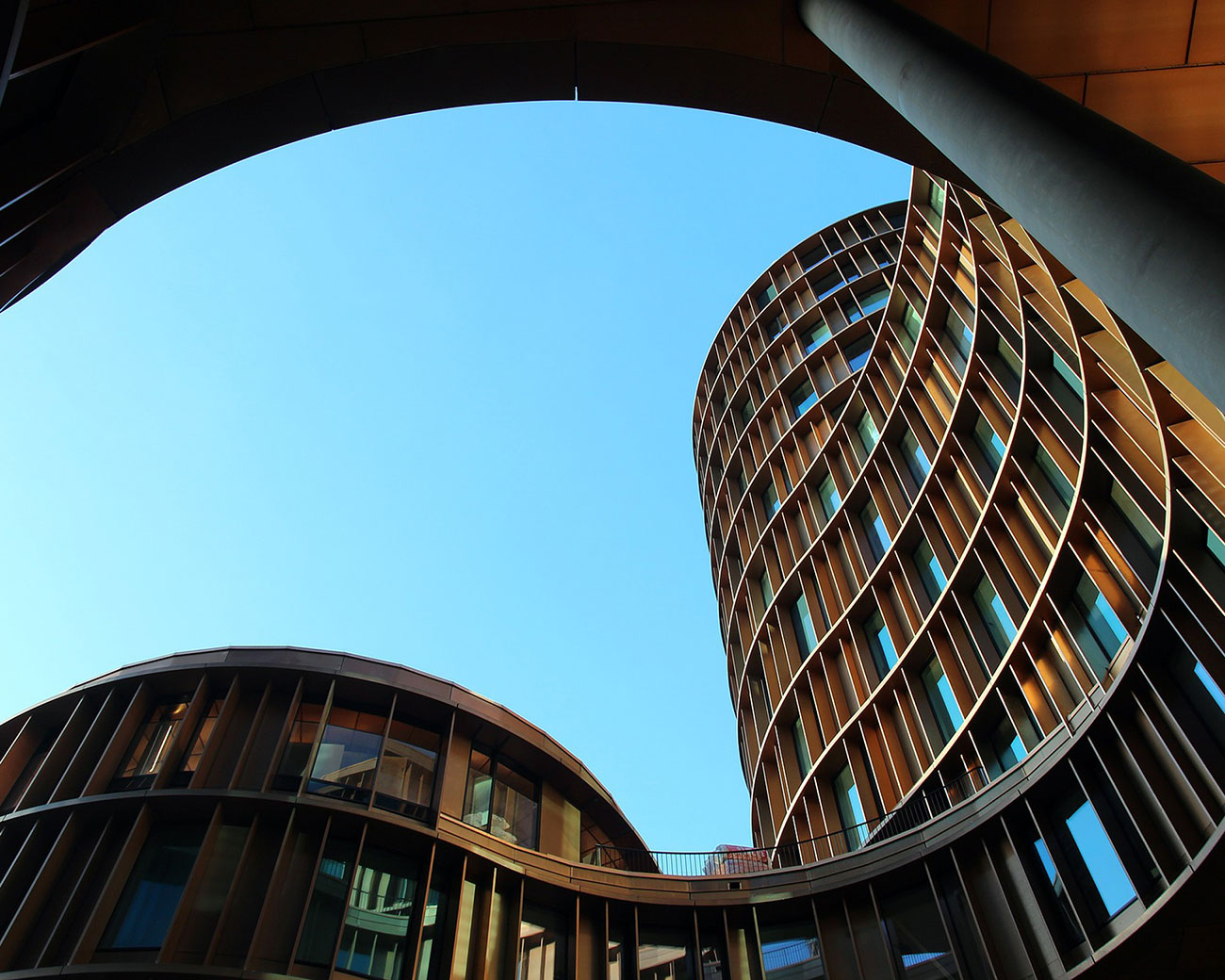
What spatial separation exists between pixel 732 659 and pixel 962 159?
34383mm

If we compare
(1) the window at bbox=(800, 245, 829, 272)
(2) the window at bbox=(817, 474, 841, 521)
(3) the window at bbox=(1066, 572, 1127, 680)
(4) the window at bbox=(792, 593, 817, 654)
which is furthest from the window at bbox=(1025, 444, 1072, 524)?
(1) the window at bbox=(800, 245, 829, 272)

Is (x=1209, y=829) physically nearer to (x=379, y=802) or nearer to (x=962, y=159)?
(x=962, y=159)

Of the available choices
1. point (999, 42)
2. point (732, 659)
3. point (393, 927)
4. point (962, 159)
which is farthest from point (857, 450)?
point (962, 159)

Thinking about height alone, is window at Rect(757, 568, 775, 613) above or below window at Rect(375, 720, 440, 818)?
above

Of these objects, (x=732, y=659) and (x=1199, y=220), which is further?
(x=732, y=659)

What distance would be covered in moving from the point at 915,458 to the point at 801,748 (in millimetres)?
10988

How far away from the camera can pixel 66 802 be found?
16828 millimetres

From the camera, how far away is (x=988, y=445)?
23188 millimetres

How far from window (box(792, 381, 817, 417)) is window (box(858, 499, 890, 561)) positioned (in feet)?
26.2

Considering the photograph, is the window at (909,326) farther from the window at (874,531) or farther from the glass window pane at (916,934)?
the glass window pane at (916,934)

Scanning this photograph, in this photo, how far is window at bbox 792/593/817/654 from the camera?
98.8 ft

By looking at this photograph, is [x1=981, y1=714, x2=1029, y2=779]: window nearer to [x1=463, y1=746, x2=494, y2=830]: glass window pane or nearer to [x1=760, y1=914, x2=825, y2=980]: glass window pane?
[x1=760, y1=914, x2=825, y2=980]: glass window pane

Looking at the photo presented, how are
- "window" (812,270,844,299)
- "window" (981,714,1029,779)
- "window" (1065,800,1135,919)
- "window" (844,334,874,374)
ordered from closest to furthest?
"window" (1065,800,1135,919) < "window" (981,714,1029,779) < "window" (844,334,874,374) < "window" (812,270,844,299)

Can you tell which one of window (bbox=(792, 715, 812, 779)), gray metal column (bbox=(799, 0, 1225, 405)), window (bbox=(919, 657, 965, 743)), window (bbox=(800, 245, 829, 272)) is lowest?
gray metal column (bbox=(799, 0, 1225, 405))
